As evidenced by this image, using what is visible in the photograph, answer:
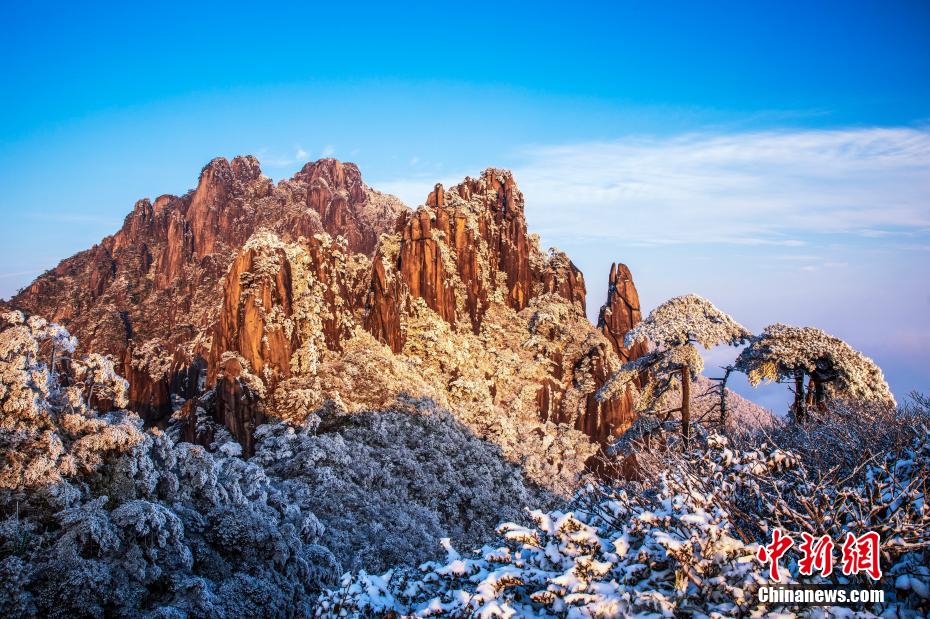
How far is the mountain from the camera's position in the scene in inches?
1890

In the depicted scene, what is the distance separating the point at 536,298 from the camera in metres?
71.5

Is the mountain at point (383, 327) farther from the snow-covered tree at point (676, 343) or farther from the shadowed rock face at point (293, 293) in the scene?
the snow-covered tree at point (676, 343)

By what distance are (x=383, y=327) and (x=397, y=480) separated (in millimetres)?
24266

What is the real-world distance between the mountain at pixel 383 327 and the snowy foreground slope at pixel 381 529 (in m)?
22.9

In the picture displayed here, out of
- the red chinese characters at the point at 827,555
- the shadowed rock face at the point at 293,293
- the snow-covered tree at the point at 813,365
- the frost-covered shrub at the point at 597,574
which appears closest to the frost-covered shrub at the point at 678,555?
the frost-covered shrub at the point at 597,574

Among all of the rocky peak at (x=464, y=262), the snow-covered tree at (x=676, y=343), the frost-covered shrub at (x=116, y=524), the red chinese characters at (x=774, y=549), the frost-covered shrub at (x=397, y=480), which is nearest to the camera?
the red chinese characters at (x=774, y=549)

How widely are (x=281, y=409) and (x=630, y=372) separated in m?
32.0

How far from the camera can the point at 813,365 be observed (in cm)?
1948

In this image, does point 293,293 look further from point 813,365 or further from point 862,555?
point 862,555

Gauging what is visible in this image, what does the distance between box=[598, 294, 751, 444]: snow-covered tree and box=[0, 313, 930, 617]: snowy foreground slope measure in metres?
3.18

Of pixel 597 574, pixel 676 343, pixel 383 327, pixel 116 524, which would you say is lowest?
pixel 116 524

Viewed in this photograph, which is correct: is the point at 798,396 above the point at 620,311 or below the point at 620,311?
below

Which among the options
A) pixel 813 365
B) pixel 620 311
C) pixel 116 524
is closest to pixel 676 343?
pixel 813 365

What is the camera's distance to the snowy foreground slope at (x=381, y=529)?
7137 mm
